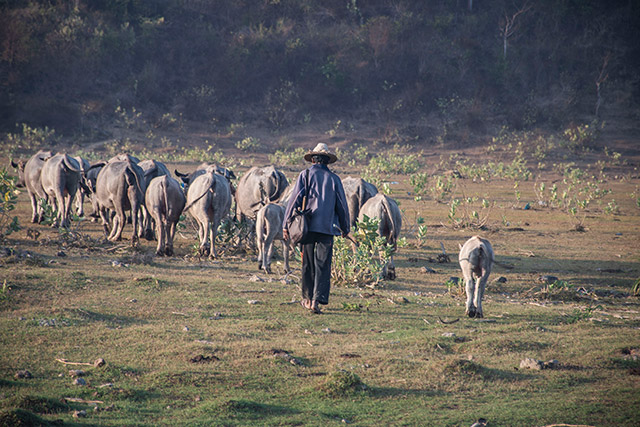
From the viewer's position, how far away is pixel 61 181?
13.2 m

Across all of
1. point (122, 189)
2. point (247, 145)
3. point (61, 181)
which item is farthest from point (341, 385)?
point (247, 145)

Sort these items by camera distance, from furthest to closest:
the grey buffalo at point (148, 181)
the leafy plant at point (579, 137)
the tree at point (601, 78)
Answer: the tree at point (601, 78) → the leafy plant at point (579, 137) → the grey buffalo at point (148, 181)

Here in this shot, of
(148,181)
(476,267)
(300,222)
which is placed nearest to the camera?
(300,222)

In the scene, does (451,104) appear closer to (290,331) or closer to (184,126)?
(184,126)

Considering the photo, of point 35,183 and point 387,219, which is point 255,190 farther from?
point 35,183

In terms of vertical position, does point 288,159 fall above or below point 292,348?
above

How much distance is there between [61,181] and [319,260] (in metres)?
7.96

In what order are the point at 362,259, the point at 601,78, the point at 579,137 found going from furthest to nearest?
the point at 601,78
the point at 579,137
the point at 362,259

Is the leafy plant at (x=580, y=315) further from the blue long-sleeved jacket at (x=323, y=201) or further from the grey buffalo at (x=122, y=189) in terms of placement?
the grey buffalo at (x=122, y=189)

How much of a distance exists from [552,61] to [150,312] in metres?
39.4

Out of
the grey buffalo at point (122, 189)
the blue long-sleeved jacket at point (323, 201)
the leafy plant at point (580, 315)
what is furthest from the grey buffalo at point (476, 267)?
the grey buffalo at point (122, 189)

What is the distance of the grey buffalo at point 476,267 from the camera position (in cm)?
752

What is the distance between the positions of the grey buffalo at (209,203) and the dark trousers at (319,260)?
376 cm

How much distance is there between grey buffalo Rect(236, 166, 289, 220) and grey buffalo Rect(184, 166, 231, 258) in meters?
0.71
